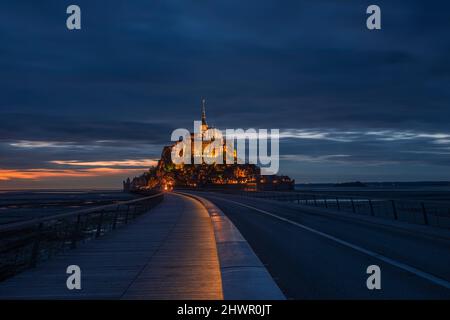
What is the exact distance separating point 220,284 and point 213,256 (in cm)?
379

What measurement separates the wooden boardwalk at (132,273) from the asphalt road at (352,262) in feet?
4.39

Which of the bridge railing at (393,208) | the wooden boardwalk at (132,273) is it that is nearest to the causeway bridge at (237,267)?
the wooden boardwalk at (132,273)

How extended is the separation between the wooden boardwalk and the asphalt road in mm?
1338

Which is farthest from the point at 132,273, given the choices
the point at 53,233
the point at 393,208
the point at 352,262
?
the point at 393,208

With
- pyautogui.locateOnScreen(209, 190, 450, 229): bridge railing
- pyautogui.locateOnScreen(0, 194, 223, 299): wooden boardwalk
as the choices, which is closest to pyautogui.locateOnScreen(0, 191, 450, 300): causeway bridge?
pyautogui.locateOnScreen(0, 194, 223, 299): wooden boardwalk

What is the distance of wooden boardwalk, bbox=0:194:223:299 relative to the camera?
868 centimetres

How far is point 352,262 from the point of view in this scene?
12570mm

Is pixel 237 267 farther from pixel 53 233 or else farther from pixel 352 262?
pixel 53 233

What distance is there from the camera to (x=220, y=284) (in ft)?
30.7

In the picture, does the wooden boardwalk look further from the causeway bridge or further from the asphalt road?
the asphalt road

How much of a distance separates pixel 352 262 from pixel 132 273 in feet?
16.0

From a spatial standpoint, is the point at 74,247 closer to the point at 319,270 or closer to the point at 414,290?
the point at 319,270

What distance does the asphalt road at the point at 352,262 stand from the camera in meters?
9.09
